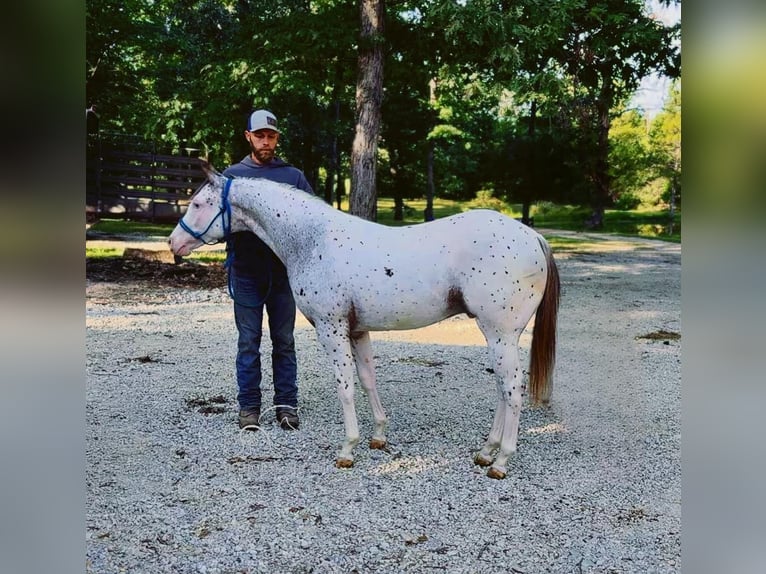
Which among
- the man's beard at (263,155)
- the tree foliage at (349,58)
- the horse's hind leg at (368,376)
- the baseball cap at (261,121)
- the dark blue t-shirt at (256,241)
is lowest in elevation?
the horse's hind leg at (368,376)

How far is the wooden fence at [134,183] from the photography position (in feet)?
39.2

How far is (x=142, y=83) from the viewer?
46.4 ft

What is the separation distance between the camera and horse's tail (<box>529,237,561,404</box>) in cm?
365

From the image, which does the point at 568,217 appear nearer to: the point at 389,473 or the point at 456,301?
the point at 456,301

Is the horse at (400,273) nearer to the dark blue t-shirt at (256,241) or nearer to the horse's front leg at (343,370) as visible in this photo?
the horse's front leg at (343,370)

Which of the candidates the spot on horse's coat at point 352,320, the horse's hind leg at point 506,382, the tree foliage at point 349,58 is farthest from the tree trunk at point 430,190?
the horse's hind leg at point 506,382

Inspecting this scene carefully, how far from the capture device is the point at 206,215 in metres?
3.82

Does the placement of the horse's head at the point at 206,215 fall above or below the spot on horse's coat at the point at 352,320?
above

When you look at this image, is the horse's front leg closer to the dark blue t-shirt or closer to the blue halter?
the dark blue t-shirt

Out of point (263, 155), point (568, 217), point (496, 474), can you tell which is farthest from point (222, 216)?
point (568, 217)

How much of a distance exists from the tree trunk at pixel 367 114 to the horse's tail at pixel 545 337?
19.0 feet

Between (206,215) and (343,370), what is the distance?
1306 mm
